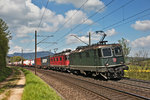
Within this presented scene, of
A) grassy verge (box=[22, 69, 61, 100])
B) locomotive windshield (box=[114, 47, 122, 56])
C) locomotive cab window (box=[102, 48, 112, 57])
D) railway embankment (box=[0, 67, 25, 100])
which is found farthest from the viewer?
locomotive windshield (box=[114, 47, 122, 56])

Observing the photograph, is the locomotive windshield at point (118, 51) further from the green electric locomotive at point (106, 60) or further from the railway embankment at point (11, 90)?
the railway embankment at point (11, 90)

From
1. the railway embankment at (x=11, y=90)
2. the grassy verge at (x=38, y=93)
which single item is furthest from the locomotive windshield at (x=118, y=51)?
the railway embankment at (x=11, y=90)

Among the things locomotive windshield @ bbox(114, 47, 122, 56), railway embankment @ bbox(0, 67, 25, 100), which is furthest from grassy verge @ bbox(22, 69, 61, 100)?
locomotive windshield @ bbox(114, 47, 122, 56)

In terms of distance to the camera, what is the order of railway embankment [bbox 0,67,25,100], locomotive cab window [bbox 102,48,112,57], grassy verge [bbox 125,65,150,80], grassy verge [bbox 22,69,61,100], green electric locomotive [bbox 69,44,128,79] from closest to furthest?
grassy verge [bbox 22,69,61,100], railway embankment [bbox 0,67,25,100], green electric locomotive [bbox 69,44,128,79], locomotive cab window [bbox 102,48,112,57], grassy verge [bbox 125,65,150,80]

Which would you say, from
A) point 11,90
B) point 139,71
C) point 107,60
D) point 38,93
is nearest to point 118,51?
point 107,60

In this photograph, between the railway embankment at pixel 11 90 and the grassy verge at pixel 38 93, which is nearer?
the grassy verge at pixel 38 93

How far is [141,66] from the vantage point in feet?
59.2

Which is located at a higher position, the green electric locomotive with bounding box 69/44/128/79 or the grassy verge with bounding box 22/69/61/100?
the green electric locomotive with bounding box 69/44/128/79

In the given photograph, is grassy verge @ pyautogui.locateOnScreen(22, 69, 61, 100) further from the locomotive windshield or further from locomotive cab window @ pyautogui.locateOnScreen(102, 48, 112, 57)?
the locomotive windshield

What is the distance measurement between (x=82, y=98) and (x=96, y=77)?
9.21 metres

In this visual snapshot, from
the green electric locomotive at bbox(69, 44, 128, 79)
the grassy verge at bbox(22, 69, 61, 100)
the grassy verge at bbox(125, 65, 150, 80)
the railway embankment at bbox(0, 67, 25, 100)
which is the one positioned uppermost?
the green electric locomotive at bbox(69, 44, 128, 79)

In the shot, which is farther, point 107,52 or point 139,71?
point 139,71

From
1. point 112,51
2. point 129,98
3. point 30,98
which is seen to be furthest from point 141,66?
point 30,98

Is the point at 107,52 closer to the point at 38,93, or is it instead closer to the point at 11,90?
the point at 38,93
